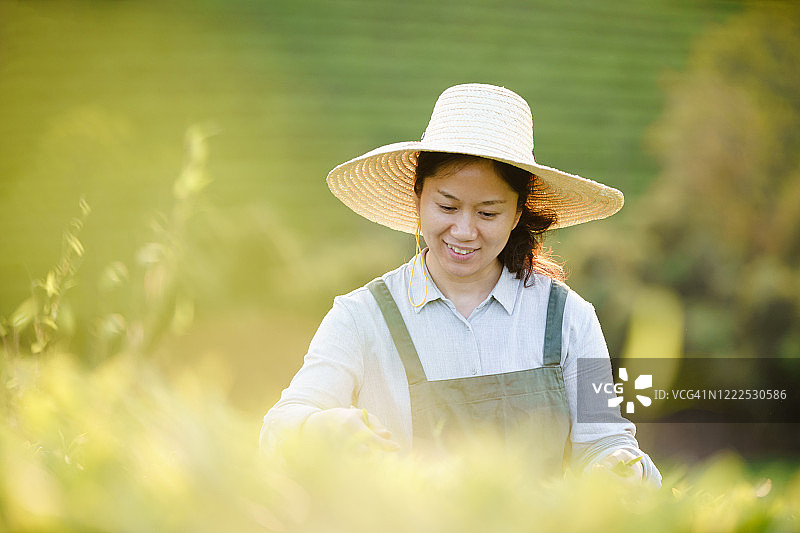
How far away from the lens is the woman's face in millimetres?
1932

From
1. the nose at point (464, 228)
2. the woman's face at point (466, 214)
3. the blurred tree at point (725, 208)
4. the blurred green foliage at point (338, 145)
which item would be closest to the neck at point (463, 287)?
the woman's face at point (466, 214)

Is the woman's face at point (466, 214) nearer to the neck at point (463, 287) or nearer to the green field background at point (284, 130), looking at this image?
the neck at point (463, 287)

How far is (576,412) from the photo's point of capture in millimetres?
2027

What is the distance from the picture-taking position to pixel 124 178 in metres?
3.70

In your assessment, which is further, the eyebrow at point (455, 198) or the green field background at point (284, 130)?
the green field background at point (284, 130)

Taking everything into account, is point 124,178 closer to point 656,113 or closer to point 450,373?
point 450,373

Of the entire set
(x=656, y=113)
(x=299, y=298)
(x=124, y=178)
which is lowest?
(x=299, y=298)

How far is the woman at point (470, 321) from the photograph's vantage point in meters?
1.93

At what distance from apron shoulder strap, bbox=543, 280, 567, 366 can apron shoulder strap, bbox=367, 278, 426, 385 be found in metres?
0.36

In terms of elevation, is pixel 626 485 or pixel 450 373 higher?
pixel 450 373

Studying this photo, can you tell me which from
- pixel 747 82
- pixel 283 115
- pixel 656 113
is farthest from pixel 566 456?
pixel 747 82

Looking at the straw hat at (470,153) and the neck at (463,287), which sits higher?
the straw hat at (470,153)

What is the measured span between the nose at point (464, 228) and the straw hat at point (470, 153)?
0.17 metres

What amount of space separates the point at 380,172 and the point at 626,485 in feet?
6.02
